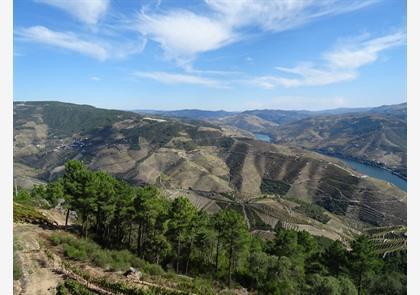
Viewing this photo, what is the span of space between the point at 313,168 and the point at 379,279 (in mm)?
163356

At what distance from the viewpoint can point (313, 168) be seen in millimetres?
192500

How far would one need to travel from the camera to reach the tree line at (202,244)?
31.3 metres

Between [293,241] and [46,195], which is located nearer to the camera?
[293,241]

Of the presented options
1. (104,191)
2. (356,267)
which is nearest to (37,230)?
(104,191)

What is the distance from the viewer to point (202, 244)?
34719mm

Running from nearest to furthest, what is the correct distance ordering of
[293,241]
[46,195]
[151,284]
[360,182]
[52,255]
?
[151,284]
[52,255]
[293,241]
[46,195]
[360,182]

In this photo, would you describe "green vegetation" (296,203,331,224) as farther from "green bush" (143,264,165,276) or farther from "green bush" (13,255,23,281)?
"green bush" (13,255,23,281)

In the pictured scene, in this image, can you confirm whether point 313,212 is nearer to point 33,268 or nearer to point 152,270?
point 152,270

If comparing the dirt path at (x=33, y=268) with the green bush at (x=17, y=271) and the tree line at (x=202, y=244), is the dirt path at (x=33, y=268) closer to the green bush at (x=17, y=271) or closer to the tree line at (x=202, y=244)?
the green bush at (x=17, y=271)

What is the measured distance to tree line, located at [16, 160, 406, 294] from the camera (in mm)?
31344

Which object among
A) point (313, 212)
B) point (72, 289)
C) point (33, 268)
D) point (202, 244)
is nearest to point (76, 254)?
point (33, 268)

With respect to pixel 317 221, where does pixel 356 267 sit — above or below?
above

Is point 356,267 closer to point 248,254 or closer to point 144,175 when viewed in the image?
point 248,254
